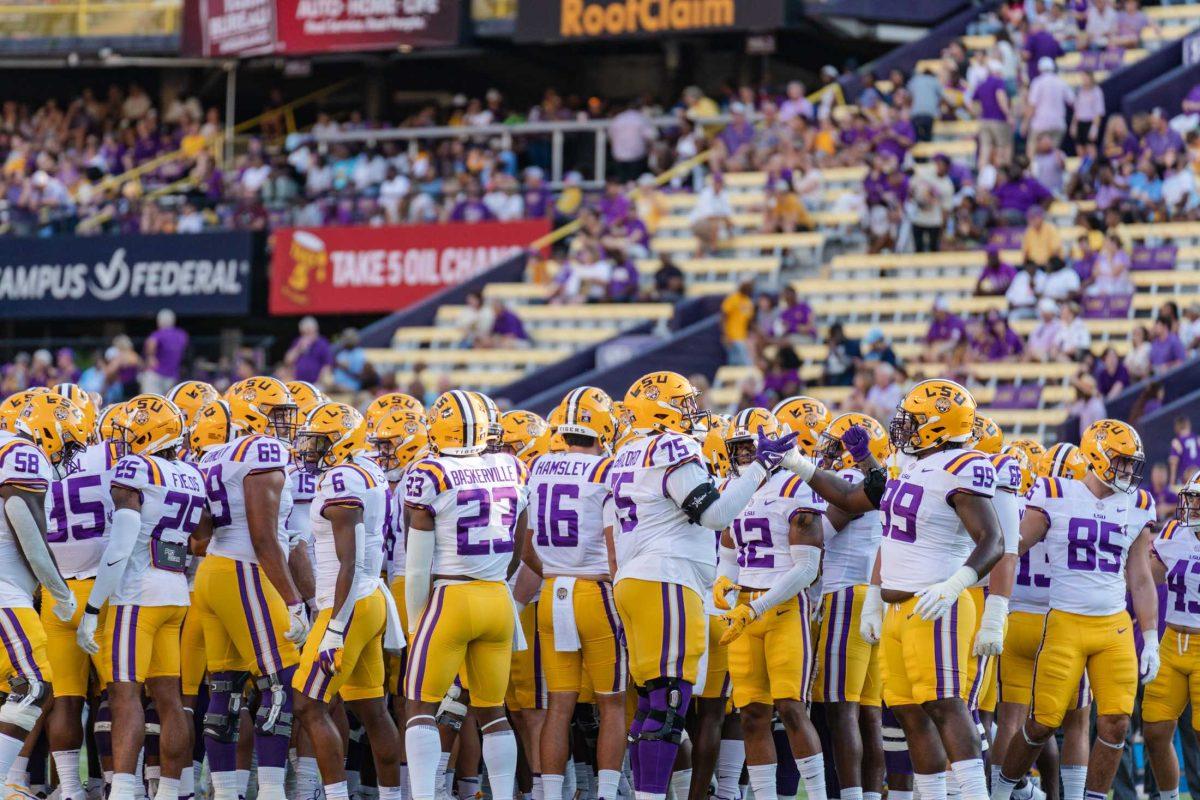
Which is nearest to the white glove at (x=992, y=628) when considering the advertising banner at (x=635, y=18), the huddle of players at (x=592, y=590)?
the huddle of players at (x=592, y=590)

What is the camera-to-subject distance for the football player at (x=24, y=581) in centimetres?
1035

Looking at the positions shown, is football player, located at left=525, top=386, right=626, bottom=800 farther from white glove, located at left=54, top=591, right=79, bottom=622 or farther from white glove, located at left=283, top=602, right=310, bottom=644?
white glove, located at left=54, top=591, right=79, bottom=622

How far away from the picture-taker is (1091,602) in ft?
35.9

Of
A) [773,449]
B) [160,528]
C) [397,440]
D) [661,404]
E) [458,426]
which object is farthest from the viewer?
[397,440]

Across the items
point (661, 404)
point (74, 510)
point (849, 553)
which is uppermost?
point (661, 404)

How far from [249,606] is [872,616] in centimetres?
330

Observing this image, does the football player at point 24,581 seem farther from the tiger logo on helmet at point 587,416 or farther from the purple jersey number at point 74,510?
the tiger logo on helmet at point 587,416

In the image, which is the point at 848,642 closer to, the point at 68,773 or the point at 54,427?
the point at 68,773

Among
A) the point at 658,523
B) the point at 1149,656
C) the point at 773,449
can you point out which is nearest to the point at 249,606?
the point at 658,523

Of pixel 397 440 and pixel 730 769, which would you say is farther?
pixel 397 440

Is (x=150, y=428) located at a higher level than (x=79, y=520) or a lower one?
higher

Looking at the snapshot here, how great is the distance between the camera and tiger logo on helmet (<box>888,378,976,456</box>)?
391 inches

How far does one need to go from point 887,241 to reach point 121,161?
14.1 m

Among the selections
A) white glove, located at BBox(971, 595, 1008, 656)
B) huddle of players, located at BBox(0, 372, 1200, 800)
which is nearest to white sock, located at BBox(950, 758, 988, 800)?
huddle of players, located at BBox(0, 372, 1200, 800)
